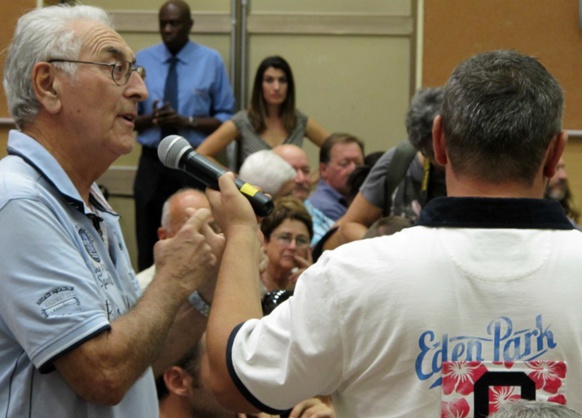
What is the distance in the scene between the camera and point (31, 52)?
243 cm

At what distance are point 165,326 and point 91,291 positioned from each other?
174mm

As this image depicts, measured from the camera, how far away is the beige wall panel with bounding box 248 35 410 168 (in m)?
8.02

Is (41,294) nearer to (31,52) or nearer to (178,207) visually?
(31,52)

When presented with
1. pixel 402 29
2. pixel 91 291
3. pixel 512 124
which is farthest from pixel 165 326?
pixel 402 29

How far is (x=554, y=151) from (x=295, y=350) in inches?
23.0

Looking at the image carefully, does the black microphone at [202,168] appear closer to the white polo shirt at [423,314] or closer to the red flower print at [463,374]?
the white polo shirt at [423,314]

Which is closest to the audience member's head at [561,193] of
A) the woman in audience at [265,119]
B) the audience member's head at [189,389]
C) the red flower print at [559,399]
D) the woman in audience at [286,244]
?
the woman in audience at [286,244]

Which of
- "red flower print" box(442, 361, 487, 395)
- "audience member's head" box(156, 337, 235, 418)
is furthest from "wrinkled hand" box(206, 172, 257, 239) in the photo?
"audience member's head" box(156, 337, 235, 418)

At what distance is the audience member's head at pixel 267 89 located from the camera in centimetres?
698

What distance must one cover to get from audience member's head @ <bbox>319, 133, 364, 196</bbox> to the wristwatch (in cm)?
398

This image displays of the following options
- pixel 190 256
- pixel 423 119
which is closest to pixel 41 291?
pixel 190 256

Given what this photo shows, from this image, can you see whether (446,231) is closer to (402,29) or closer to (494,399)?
(494,399)

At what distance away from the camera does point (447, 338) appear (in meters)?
1.81

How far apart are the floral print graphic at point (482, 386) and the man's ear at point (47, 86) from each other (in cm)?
110
